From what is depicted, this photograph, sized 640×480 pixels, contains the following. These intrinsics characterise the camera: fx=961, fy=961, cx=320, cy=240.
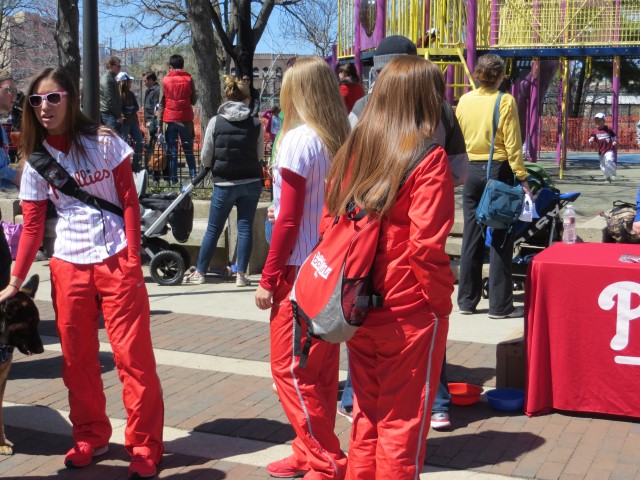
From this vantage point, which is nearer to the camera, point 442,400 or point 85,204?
point 85,204

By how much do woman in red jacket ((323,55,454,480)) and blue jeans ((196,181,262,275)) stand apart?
5425 mm

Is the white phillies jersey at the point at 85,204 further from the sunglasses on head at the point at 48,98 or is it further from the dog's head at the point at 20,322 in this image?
the dog's head at the point at 20,322

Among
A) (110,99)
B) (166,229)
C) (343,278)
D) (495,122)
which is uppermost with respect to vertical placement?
(110,99)

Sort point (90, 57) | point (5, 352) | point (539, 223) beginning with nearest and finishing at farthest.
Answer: point (5, 352)
point (90, 57)
point (539, 223)

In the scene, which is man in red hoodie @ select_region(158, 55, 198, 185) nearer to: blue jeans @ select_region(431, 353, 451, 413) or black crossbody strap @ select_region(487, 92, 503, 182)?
black crossbody strap @ select_region(487, 92, 503, 182)

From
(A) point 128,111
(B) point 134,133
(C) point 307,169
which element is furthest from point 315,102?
(B) point 134,133

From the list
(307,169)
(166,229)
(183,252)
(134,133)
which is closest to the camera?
(307,169)

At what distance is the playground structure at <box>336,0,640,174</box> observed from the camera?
1466 centimetres

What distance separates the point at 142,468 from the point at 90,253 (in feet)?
3.48

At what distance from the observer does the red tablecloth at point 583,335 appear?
519 centimetres

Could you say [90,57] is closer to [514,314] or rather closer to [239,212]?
[239,212]

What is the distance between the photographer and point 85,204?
180 inches

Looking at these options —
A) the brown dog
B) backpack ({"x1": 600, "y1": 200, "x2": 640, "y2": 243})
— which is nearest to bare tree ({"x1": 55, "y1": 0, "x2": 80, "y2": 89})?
backpack ({"x1": 600, "y1": 200, "x2": 640, "y2": 243})

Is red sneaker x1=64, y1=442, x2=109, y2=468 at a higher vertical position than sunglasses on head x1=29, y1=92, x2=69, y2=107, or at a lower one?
lower
